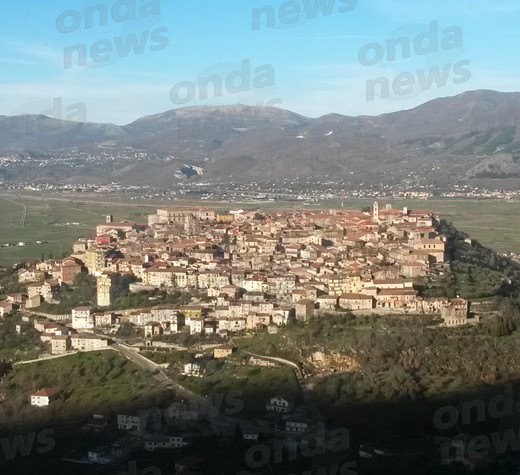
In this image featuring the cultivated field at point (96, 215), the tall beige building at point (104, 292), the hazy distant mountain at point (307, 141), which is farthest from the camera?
the hazy distant mountain at point (307, 141)

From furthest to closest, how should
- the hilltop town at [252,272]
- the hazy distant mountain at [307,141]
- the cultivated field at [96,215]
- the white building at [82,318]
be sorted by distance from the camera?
the hazy distant mountain at [307,141], the cultivated field at [96,215], the white building at [82,318], the hilltop town at [252,272]

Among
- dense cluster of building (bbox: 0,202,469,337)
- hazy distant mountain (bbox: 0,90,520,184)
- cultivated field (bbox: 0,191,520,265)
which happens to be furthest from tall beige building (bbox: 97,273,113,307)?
hazy distant mountain (bbox: 0,90,520,184)

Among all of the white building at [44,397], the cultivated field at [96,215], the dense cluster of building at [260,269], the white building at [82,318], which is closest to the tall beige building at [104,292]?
the dense cluster of building at [260,269]

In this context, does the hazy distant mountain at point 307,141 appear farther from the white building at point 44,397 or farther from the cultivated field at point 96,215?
the white building at point 44,397

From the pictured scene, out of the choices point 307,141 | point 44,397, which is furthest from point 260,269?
point 307,141

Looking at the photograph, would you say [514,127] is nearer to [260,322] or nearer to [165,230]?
[165,230]

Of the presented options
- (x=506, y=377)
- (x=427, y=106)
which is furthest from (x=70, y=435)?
(x=427, y=106)

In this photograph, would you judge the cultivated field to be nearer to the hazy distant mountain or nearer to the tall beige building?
the tall beige building
